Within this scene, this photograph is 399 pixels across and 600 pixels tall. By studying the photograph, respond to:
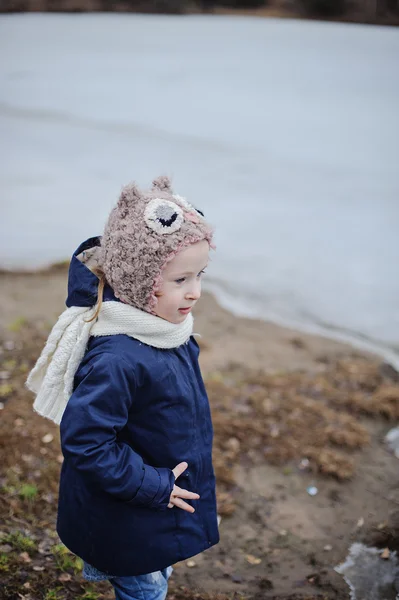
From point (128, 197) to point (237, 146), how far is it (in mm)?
6476

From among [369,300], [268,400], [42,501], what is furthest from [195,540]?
[369,300]

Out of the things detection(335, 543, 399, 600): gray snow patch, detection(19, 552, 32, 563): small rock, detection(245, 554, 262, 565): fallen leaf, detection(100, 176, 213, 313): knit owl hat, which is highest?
detection(100, 176, 213, 313): knit owl hat

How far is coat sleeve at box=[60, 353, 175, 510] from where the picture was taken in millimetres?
1902

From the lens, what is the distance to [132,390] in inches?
78.7

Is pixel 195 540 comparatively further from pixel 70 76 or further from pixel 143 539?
pixel 70 76

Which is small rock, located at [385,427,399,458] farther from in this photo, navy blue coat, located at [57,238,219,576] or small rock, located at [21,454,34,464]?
navy blue coat, located at [57,238,219,576]

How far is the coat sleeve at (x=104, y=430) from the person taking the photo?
1.90 metres

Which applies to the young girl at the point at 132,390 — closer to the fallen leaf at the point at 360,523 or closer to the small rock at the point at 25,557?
the small rock at the point at 25,557

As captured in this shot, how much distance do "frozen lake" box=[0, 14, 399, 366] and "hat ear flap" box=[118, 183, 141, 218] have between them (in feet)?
14.2

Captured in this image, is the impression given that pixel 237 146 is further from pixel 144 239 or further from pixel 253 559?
pixel 144 239

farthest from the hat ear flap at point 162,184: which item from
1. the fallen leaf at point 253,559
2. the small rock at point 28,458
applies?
the small rock at point 28,458

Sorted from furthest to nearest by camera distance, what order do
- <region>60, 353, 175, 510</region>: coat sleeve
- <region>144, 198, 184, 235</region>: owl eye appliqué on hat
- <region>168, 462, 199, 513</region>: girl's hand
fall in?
<region>168, 462, 199, 513</region>: girl's hand, <region>144, 198, 184, 235</region>: owl eye appliqué on hat, <region>60, 353, 175, 510</region>: coat sleeve

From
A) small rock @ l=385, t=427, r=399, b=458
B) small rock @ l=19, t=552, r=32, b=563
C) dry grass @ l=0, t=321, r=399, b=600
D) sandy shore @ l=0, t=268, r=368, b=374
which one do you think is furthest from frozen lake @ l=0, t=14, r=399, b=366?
small rock @ l=19, t=552, r=32, b=563

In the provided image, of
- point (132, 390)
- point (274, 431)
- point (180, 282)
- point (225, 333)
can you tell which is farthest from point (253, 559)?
point (225, 333)
